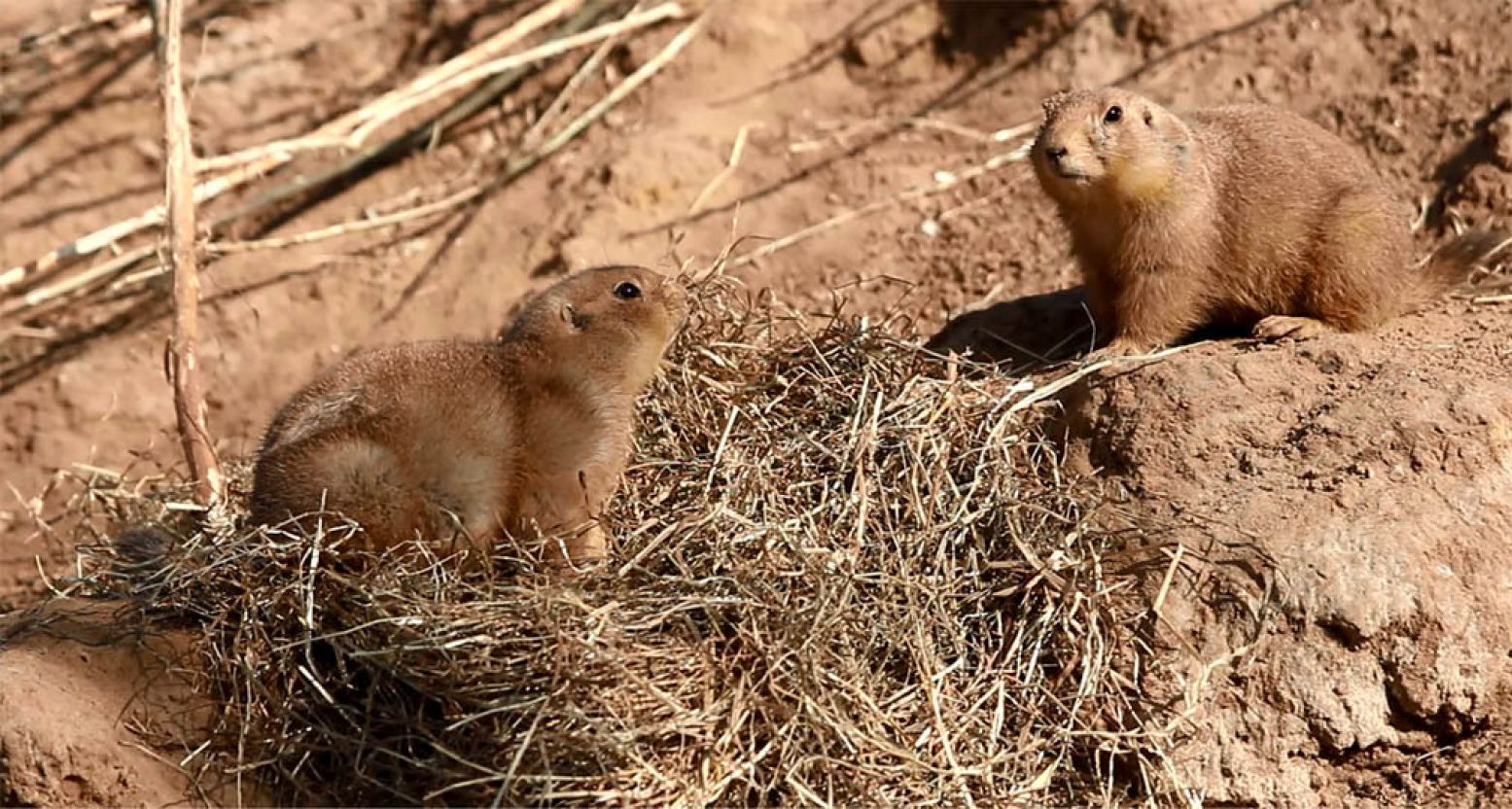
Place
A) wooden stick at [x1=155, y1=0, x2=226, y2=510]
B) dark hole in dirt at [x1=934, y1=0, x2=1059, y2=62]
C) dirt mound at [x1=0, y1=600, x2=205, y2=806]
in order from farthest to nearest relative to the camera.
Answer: dark hole in dirt at [x1=934, y1=0, x2=1059, y2=62] → wooden stick at [x1=155, y1=0, x2=226, y2=510] → dirt mound at [x1=0, y1=600, x2=205, y2=806]

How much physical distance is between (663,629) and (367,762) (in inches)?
31.0

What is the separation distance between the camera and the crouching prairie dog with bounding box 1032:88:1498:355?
19.0ft

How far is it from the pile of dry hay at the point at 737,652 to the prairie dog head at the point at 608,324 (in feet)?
A: 1.28

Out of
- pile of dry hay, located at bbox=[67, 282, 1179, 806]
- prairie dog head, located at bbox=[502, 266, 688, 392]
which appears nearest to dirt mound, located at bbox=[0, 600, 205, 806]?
pile of dry hay, located at bbox=[67, 282, 1179, 806]

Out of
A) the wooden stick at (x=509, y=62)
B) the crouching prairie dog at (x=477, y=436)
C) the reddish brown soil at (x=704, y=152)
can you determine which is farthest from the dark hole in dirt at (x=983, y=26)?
the crouching prairie dog at (x=477, y=436)

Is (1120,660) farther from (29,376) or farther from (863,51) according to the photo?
(29,376)

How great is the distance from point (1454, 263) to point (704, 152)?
370 cm

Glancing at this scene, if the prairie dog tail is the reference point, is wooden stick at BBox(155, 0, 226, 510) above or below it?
above

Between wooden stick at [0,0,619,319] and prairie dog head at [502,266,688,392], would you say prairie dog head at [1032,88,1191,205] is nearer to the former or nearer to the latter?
prairie dog head at [502,266,688,392]

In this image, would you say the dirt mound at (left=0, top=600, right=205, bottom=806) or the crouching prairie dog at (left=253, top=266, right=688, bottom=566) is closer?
the dirt mound at (left=0, top=600, right=205, bottom=806)

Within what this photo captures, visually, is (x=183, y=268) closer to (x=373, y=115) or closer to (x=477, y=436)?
(x=477, y=436)

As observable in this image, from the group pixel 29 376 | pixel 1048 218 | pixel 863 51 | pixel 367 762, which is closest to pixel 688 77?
pixel 863 51

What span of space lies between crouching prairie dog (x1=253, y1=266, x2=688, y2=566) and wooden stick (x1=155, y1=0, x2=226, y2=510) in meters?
1.13

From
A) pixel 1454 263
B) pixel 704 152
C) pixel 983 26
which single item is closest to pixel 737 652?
pixel 1454 263
